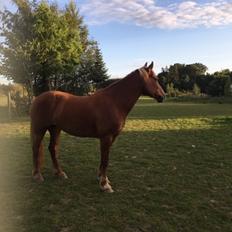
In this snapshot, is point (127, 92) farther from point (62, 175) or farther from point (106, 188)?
point (62, 175)

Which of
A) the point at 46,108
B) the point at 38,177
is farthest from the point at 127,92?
the point at 38,177

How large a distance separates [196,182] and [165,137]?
4.99 meters

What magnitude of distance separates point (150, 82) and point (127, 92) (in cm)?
41

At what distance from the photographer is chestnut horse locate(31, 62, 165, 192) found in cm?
547

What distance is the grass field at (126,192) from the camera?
4.20 metres

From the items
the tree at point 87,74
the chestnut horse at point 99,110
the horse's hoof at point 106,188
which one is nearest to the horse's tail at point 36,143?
the chestnut horse at point 99,110

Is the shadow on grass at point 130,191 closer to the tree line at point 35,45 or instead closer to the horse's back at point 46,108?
the horse's back at point 46,108

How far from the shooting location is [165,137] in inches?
428

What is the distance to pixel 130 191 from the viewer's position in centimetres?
541

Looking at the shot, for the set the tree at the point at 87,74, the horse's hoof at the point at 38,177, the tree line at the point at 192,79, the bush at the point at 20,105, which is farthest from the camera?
the tree line at the point at 192,79

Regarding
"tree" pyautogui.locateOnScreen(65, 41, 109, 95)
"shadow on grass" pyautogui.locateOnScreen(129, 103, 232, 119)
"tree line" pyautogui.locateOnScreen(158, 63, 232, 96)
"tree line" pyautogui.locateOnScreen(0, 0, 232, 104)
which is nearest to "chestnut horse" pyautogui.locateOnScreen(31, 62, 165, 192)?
"tree line" pyautogui.locateOnScreen(0, 0, 232, 104)

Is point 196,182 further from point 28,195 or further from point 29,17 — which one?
point 29,17

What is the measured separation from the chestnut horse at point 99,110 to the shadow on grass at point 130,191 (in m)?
0.50

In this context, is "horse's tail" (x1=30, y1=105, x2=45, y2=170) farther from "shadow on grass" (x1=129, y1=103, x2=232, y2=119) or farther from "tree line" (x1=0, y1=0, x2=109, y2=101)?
"tree line" (x1=0, y1=0, x2=109, y2=101)
